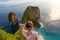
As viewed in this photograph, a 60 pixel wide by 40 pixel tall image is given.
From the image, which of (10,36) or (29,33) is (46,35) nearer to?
(10,36)

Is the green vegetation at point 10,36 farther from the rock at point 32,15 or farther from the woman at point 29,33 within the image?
the woman at point 29,33

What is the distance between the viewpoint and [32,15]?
4547mm

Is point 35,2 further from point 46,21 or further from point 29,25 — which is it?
point 29,25

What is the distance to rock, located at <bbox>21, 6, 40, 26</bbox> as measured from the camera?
14.9 ft

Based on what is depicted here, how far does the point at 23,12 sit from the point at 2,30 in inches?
19.6

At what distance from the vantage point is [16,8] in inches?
182

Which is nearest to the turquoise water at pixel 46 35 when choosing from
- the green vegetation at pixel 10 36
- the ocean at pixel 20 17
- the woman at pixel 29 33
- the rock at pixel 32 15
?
the ocean at pixel 20 17

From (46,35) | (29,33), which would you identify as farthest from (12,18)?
(29,33)

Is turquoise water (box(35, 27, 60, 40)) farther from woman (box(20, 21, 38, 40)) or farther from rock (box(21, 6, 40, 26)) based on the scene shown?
woman (box(20, 21, 38, 40))

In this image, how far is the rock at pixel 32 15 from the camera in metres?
4.54

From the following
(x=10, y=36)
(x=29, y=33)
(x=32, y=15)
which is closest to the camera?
(x=29, y=33)

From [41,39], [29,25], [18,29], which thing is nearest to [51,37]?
[41,39]

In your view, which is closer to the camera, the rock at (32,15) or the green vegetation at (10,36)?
the green vegetation at (10,36)

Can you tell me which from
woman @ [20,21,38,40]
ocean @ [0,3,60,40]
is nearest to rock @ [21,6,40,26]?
ocean @ [0,3,60,40]
